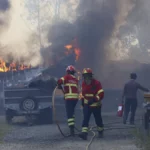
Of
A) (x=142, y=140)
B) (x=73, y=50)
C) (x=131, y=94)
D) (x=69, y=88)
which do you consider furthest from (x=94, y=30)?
(x=142, y=140)

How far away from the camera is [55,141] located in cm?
1182

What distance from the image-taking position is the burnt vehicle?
53.3 ft

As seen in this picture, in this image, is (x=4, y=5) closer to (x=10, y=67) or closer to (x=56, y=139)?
(x=10, y=67)

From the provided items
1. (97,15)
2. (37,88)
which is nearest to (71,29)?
(97,15)

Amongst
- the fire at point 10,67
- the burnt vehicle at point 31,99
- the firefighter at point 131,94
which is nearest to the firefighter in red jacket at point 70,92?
the firefighter at point 131,94

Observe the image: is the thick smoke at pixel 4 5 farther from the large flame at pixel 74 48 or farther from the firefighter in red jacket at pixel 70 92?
the firefighter in red jacket at pixel 70 92

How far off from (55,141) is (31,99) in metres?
4.64

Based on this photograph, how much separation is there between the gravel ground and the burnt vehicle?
1844 mm

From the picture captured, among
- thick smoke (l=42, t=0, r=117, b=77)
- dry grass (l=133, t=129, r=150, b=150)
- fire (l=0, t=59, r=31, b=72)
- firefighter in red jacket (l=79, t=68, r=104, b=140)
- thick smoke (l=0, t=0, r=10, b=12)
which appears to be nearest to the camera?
dry grass (l=133, t=129, r=150, b=150)

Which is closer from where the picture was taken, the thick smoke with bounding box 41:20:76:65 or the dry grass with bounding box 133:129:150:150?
the dry grass with bounding box 133:129:150:150

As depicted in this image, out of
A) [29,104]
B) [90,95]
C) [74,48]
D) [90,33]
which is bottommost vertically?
[29,104]

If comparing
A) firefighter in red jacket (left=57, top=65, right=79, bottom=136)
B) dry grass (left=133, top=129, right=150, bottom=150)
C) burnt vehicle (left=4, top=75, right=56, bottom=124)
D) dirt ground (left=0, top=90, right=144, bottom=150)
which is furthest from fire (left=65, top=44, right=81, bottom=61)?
dry grass (left=133, top=129, right=150, bottom=150)

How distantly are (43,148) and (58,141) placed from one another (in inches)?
42.9

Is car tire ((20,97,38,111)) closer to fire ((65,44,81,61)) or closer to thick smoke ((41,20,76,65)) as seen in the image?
thick smoke ((41,20,76,65))
